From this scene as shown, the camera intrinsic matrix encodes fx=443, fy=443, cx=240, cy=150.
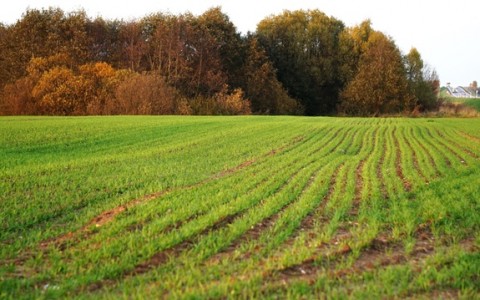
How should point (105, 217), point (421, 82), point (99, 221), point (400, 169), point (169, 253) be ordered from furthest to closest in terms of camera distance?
point (421, 82) → point (400, 169) → point (105, 217) → point (99, 221) → point (169, 253)

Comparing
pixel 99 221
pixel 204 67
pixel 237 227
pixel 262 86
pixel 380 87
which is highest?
pixel 204 67

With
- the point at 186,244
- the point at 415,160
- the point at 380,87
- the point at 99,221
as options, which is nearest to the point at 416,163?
the point at 415,160

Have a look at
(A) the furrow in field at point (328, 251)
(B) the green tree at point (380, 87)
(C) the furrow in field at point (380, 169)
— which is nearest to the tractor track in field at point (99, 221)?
(A) the furrow in field at point (328, 251)

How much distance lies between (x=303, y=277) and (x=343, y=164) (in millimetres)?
8481

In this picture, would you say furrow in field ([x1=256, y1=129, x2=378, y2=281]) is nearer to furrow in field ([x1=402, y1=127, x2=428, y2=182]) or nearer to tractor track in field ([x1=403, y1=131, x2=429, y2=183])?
tractor track in field ([x1=403, y1=131, x2=429, y2=183])

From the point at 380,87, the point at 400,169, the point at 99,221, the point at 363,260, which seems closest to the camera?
the point at 363,260

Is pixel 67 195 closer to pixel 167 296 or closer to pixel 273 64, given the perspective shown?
pixel 167 296

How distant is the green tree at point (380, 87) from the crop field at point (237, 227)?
46373mm

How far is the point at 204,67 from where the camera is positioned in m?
51.8

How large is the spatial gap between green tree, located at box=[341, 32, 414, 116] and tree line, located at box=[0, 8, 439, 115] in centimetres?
14

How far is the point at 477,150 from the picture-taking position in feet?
52.9

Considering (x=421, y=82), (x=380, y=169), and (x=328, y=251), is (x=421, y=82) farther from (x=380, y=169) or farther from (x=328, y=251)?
(x=328, y=251)

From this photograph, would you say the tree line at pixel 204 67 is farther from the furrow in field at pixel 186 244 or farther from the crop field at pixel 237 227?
the furrow in field at pixel 186 244

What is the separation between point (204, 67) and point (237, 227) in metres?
46.8
